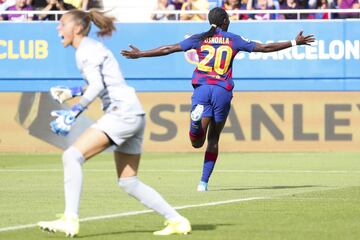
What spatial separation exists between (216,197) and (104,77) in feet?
16.4

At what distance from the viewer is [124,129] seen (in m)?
10.3

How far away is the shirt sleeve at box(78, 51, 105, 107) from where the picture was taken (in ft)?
33.6

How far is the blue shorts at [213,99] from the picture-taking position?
15852 mm

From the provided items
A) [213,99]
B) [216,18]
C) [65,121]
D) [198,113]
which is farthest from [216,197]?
[65,121]

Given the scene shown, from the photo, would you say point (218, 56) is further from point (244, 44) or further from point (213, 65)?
point (244, 44)

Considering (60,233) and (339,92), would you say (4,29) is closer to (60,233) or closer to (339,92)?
(339,92)

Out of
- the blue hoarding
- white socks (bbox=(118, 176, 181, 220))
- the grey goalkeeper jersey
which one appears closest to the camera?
the grey goalkeeper jersey

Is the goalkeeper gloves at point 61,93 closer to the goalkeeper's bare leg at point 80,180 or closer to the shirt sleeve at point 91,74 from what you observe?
the shirt sleeve at point 91,74

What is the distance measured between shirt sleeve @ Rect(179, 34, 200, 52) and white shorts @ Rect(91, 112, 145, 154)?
5448 mm

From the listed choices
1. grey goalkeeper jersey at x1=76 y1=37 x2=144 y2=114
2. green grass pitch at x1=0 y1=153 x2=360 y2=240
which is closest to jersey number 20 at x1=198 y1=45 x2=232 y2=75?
green grass pitch at x1=0 y1=153 x2=360 y2=240

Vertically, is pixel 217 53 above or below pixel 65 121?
below

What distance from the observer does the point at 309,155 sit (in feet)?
80.8

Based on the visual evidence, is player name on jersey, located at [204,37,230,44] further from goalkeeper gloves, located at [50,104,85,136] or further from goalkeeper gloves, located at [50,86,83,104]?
goalkeeper gloves, located at [50,104,85,136]

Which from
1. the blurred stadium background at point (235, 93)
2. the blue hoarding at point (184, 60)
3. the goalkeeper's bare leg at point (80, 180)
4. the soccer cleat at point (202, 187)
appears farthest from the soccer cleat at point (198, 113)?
the blue hoarding at point (184, 60)
